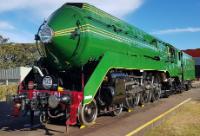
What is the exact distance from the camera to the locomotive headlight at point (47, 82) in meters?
10.5

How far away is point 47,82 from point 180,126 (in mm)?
4563

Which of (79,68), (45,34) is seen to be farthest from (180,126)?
(45,34)

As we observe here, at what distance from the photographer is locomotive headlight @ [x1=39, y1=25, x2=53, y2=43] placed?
10.4m

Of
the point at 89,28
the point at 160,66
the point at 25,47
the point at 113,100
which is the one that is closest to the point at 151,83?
the point at 160,66

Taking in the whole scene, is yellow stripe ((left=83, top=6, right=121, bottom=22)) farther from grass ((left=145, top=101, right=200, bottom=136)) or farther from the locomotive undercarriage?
grass ((left=145, top=101, right=200, bottom=136))

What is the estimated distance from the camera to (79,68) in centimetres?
1108

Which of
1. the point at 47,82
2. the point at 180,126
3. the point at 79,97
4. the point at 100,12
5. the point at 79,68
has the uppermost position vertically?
the point at 100,12

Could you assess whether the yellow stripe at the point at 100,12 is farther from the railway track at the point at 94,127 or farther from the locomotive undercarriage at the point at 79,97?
the railway track at the point at 94,127

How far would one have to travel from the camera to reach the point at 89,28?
417 inches

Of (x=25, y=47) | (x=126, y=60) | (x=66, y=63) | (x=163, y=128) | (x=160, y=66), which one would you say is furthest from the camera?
(x=25, y=47)

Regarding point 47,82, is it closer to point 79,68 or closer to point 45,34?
point 79,68

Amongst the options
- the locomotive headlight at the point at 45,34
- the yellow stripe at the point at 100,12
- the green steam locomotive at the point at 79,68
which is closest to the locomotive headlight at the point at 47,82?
the green steam locomotive at the point at 79,68

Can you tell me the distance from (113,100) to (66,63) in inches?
80.7

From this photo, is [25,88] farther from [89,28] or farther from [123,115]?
[123,115]
